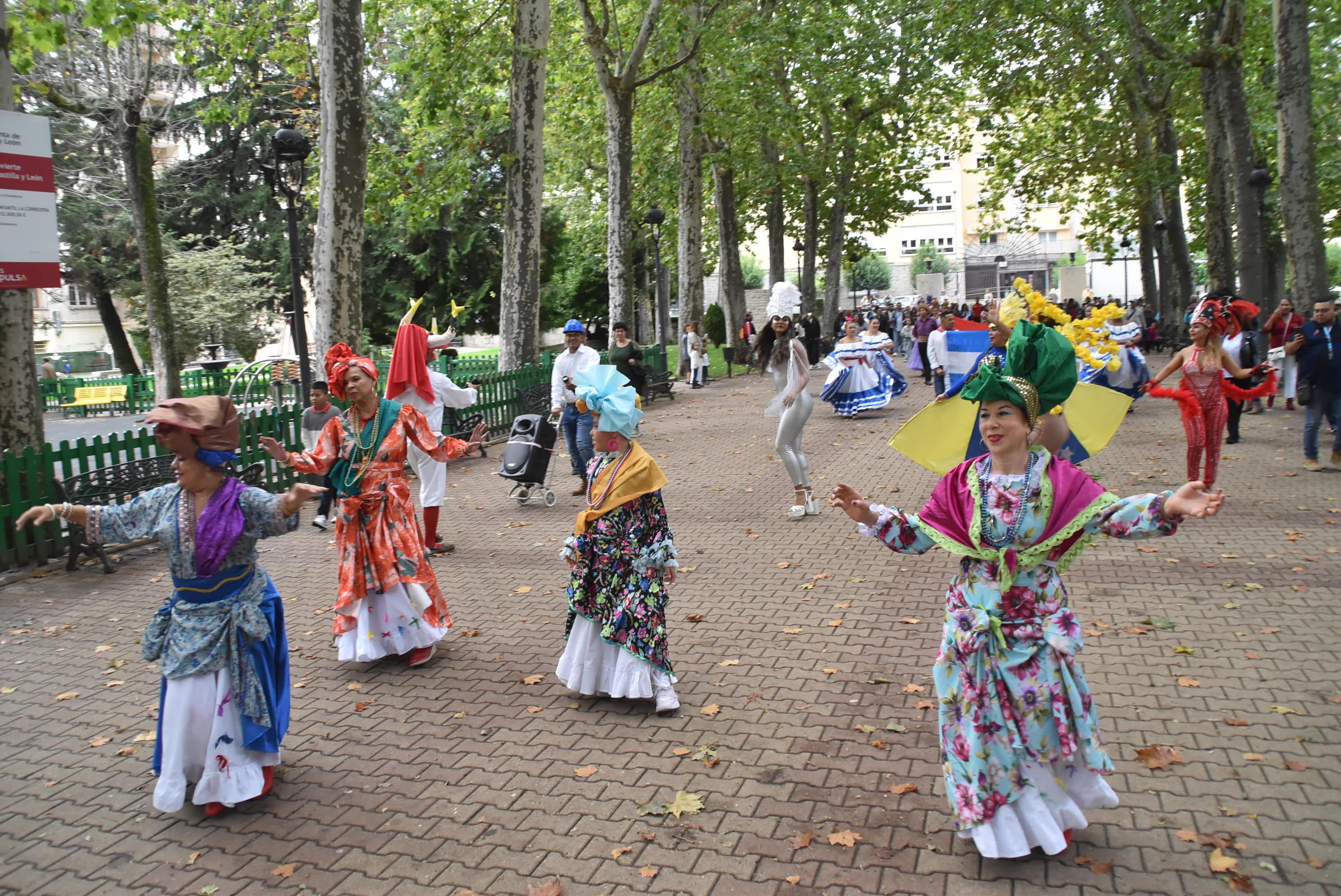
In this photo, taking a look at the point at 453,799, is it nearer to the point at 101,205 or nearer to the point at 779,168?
the point at 779,168

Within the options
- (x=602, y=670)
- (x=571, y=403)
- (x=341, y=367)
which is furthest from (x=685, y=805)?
(x=571, y=403)

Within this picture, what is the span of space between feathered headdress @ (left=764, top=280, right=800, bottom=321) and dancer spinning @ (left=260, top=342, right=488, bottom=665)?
16.2ft

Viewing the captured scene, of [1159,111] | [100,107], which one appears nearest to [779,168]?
[1159,111]

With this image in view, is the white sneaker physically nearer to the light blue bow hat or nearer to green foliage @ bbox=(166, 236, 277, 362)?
the light blue bow hat

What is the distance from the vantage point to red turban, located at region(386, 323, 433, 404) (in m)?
8.51

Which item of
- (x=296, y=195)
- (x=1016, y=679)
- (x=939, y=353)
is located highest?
(x=296, y=195)

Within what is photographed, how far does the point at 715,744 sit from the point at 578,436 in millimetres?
6774

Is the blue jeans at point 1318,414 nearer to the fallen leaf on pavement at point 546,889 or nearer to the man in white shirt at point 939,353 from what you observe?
the man in white shirt at point 939,353

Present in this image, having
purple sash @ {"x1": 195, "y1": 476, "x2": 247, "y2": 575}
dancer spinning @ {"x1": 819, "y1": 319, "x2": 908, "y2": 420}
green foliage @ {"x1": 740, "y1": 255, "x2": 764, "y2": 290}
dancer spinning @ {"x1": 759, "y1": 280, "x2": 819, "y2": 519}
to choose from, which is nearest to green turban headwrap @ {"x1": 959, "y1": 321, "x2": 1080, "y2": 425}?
purple sash @ {"x1": 195, "y1": 476, "x2": 247, "y2": 575}

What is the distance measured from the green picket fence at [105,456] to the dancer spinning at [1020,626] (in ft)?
29.1

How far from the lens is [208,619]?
473 cm

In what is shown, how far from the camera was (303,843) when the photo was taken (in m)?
4.48

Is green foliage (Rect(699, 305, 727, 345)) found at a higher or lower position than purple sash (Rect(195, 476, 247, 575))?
higher

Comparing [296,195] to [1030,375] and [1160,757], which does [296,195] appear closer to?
[1030,375]
